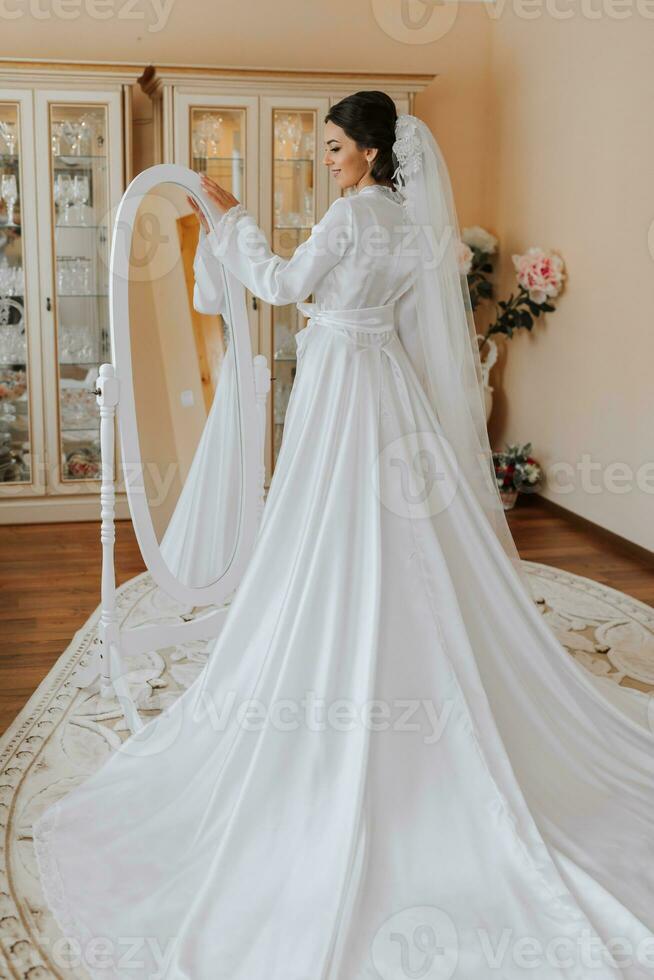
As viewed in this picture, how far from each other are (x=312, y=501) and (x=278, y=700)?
1.38 feet

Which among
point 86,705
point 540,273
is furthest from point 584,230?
point 86,705

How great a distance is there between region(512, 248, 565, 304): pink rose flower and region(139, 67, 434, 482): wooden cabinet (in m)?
0.93

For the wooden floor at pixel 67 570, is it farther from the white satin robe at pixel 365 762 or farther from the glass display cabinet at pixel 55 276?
the white satin robe at pixel 365 762

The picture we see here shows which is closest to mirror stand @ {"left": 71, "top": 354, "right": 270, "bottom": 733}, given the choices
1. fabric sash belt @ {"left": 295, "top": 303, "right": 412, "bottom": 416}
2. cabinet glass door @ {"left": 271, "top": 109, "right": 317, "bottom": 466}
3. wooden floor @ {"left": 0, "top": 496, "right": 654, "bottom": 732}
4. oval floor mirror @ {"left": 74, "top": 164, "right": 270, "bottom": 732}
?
oval floor mirror @ {"left": 74, "top": 164, "right": 270, "bottom": 732}

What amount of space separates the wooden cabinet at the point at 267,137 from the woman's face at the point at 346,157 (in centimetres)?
256

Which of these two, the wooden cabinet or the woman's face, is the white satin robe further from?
the wooden cabinet

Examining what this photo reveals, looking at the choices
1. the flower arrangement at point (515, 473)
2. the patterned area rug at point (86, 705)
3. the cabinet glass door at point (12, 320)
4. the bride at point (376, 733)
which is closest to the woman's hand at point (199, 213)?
the bride at point (376, 733)

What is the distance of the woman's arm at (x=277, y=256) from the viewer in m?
2.20

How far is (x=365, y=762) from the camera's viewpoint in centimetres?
192

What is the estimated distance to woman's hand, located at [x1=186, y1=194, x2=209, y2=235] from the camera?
8.76ft

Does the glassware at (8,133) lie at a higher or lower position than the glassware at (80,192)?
higher

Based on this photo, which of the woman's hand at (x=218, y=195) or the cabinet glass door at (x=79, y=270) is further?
the cabinet glass door at (x=79, y=270)

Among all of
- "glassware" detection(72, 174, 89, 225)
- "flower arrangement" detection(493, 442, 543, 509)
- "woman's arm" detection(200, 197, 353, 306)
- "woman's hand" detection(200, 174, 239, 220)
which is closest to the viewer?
"woman's arm" detection(200, 197, 353, 306)

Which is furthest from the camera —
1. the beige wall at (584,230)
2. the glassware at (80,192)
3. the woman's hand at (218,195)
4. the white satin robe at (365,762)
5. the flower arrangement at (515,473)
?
the flower arrangement at (515,473)
